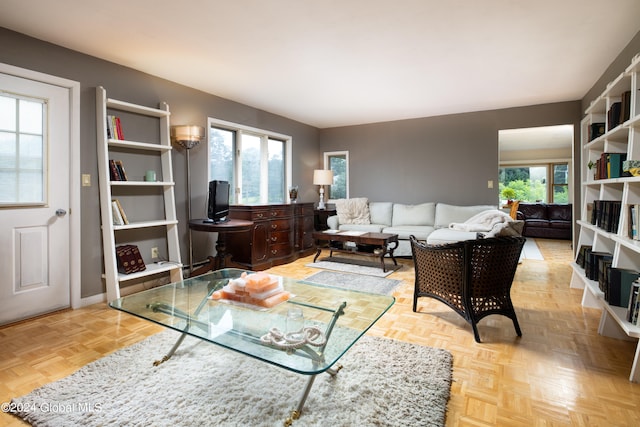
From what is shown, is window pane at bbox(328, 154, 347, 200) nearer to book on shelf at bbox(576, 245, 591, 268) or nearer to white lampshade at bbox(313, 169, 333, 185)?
white lampshade at bbox(313, 169, 333, 185)

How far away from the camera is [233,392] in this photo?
67.5 inches

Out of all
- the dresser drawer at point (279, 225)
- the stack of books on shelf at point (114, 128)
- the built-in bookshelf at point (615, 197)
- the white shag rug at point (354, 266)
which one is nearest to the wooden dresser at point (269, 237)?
the dresser drawer at point (279, 225)

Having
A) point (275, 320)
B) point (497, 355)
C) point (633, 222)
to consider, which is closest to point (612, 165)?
point (633, 222)

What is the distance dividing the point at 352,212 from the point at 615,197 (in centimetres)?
363

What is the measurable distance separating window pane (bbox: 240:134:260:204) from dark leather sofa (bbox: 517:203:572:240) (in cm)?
594

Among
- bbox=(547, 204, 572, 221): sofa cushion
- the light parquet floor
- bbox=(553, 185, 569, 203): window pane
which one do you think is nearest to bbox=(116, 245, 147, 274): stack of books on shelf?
the light parquet floor

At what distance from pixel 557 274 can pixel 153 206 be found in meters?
4.94

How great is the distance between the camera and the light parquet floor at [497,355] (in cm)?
161

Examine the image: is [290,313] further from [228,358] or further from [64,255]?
[64,255]

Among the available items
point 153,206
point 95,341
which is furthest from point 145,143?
point 95,341

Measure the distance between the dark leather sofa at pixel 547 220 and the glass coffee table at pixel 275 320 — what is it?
23.2ft

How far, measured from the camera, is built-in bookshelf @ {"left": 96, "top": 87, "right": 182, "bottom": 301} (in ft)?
10.2

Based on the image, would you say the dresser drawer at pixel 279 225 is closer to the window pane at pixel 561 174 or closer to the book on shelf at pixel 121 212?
the book on shelf at pixel 121 212

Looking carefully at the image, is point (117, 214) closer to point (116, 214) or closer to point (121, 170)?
point (116, 214)
